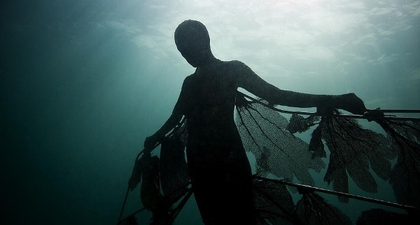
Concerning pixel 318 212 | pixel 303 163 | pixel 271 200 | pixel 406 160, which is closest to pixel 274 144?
pixel 303 163

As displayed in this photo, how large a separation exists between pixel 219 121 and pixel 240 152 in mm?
274

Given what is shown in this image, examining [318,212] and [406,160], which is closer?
[406,160]

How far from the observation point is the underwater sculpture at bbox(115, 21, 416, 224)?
1412 millimetres

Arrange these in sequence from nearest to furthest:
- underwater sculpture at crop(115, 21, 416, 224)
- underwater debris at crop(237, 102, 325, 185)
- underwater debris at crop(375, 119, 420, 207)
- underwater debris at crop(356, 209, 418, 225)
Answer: underwater debris at crop(356, 209, 418, 225) < underwater debris at crop(375, 119, 420, 207) < underwater sculpture at crop(115, 21, 416, 224) < underwater debris at crop(237, 102, 325, 185)

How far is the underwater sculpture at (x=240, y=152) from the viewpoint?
1.41 m

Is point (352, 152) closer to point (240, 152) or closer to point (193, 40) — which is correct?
point (240, 152)

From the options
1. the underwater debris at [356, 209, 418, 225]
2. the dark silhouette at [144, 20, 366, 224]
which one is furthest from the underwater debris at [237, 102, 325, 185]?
the underwater debris at [356, 209, 418, 225]

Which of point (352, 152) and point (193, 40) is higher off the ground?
point (193, 40)

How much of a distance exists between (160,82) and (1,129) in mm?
59208

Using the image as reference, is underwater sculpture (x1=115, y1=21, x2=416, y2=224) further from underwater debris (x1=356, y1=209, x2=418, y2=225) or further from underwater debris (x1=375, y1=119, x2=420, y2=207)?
underwater debris (x1=356, y1=209, x2=418, y2=225)

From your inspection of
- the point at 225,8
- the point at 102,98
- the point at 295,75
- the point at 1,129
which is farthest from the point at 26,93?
the point at 295,75

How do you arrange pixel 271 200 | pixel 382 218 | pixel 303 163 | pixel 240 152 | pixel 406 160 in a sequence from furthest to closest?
pixel 303 163, pixel 271 200, pixel 240 152, pixel 406 160, pixel 382 218

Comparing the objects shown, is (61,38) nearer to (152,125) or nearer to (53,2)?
(53,2)

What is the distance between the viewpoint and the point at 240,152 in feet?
4.89
